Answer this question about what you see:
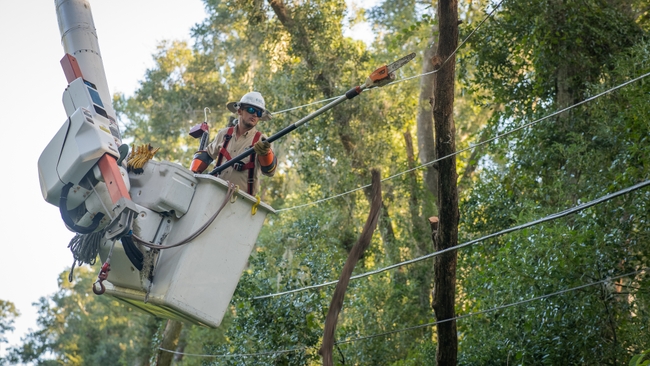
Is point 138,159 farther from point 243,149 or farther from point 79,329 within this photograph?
point 79,329

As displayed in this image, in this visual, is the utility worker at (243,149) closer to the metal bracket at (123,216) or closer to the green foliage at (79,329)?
the metal bracket at (123,216)

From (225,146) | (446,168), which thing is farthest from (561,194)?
(225,146)

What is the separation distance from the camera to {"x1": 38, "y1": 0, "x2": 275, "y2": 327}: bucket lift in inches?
234

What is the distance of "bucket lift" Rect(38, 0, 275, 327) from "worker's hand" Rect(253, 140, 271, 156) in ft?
1.37

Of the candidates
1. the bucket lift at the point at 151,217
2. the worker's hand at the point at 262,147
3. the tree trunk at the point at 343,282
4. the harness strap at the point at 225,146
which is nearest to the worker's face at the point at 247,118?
the harness strap at the point at 225,146

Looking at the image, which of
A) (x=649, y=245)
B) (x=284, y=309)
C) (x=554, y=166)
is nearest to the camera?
(x=649, y=245)

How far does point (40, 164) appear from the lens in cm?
619

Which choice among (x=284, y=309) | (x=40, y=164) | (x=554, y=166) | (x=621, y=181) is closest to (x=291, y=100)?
(x=284, y=309)

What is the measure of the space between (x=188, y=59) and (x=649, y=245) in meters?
15.5

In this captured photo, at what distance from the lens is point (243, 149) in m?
7.08

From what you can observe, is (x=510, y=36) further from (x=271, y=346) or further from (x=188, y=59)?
(x=188, y=59)

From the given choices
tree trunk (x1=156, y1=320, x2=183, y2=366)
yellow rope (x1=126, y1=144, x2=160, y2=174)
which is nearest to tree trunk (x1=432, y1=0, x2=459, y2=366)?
yellow rope (x1=126, y1=144, x2=160, y2=174)

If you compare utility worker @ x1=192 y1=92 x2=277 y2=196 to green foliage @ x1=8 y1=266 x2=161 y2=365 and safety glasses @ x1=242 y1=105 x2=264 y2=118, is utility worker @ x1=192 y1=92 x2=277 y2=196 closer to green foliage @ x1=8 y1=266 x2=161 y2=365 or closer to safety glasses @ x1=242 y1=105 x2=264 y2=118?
safety glasses @ x1=242 y1=105 x2=264 y2=118

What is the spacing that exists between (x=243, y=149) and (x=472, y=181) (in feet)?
23.1
